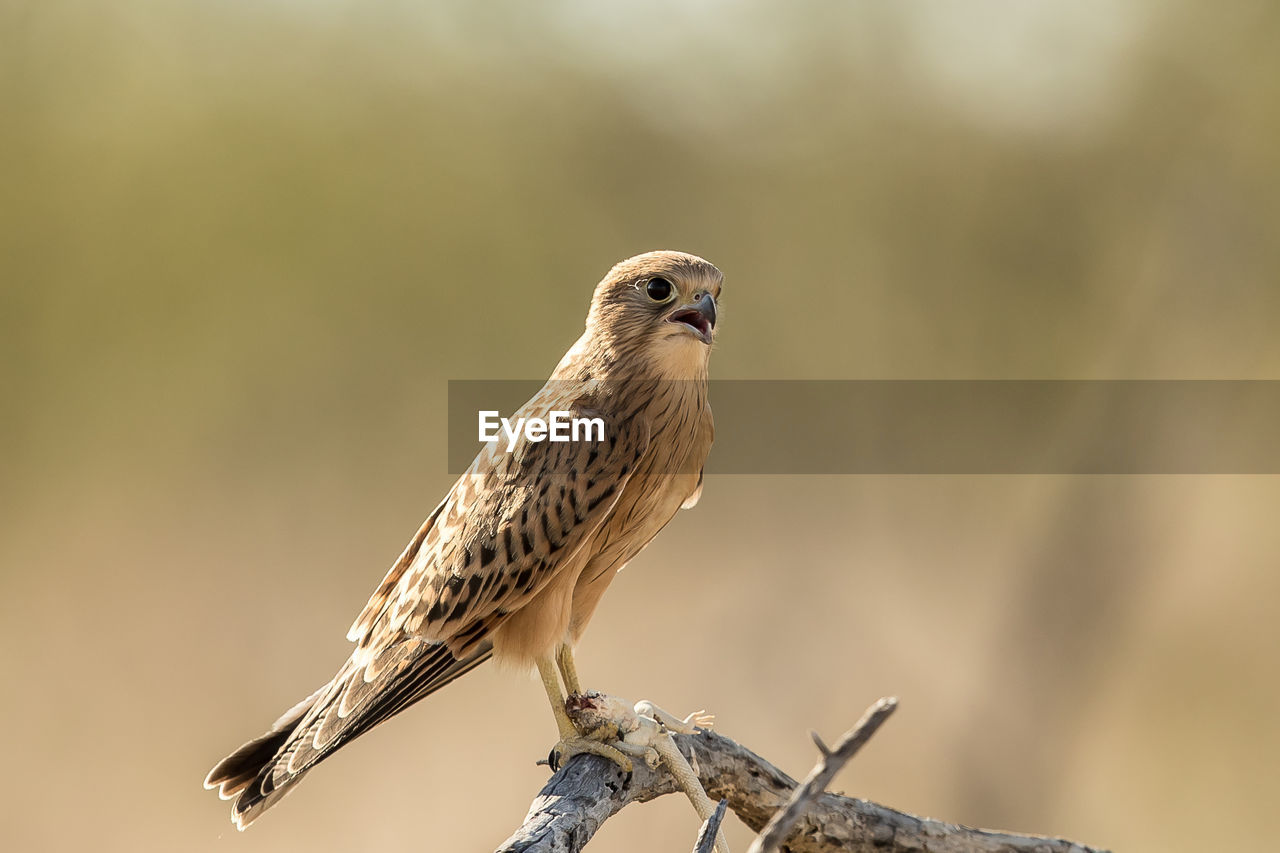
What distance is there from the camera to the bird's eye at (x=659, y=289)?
1947 millimetres

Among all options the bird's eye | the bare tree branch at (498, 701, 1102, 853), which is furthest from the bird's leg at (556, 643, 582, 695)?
the bird's eye

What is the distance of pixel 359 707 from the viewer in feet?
5.79

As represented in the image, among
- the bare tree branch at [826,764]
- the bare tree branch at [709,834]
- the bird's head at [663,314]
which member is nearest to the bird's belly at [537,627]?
the bird's head at [663,314]

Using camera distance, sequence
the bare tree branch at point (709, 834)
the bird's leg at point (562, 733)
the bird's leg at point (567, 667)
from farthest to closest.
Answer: the bird's leg at point (567, 667), the bird's leg at point (562, 733), the bare tree branch at point (709, 834)

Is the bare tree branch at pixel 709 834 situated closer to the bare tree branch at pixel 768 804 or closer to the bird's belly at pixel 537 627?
the bare tree branch at pixel 768 804

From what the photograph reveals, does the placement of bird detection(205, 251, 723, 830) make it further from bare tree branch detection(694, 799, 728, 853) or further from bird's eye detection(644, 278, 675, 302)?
bare tree branch detection(694, 799, 728, 853)

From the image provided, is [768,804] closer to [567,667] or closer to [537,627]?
[567,667]

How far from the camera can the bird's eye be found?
6.39 feet

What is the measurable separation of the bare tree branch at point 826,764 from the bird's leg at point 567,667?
1028 mm


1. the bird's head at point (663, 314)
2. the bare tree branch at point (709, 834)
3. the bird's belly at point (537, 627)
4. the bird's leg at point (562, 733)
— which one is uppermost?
the bird's head at point (663, 314)

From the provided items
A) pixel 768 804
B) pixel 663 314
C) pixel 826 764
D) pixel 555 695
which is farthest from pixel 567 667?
pixel 826 764

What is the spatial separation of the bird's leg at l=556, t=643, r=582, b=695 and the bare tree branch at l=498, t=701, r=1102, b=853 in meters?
0.16

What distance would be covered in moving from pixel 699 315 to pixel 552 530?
1.60 feet

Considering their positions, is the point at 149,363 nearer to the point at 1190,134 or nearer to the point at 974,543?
the point at 974,543
